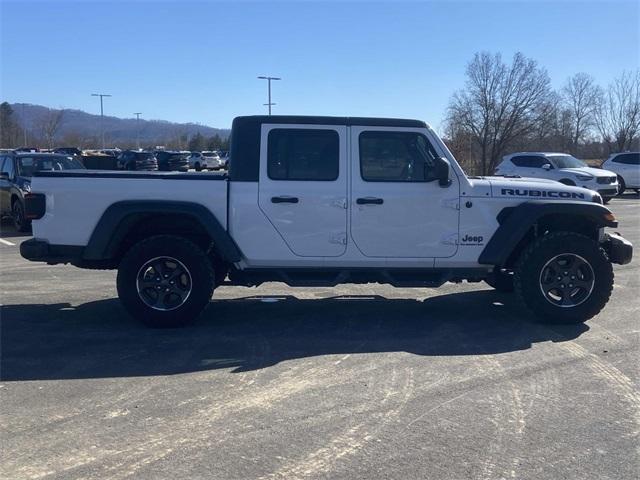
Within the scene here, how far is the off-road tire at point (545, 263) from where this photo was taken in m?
6.59

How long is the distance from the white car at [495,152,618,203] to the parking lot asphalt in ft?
49.8

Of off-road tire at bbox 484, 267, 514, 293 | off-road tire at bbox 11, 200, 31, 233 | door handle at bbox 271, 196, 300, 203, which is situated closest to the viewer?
door handle at bbox 271, 196, 300, 203

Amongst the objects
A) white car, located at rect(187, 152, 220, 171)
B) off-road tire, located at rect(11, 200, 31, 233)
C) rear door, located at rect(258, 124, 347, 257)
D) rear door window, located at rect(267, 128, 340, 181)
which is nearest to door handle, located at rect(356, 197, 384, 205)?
rear door, located at rect(258, 124, 347, 257)

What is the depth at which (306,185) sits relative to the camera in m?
6.51

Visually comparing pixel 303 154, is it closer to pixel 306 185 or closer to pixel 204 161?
pixel 306 185

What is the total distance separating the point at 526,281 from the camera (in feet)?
21.7

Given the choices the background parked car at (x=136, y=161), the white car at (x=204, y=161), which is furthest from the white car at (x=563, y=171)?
the white car at (x=204, y=161)

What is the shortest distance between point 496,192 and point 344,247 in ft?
5.37

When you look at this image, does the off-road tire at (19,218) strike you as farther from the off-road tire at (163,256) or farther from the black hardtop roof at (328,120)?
the black hardtop roof at (328,120)

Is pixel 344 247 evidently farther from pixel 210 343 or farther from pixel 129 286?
pixel 129 286

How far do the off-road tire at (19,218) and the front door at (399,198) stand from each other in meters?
10.9

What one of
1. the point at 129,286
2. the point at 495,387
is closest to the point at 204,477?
the point at 495,387

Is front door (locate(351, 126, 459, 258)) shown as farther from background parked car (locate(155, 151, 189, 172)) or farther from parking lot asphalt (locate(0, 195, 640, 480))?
background parked car (locate(155, 151, 189, 172))

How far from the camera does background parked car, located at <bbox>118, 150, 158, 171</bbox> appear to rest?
140 feet
